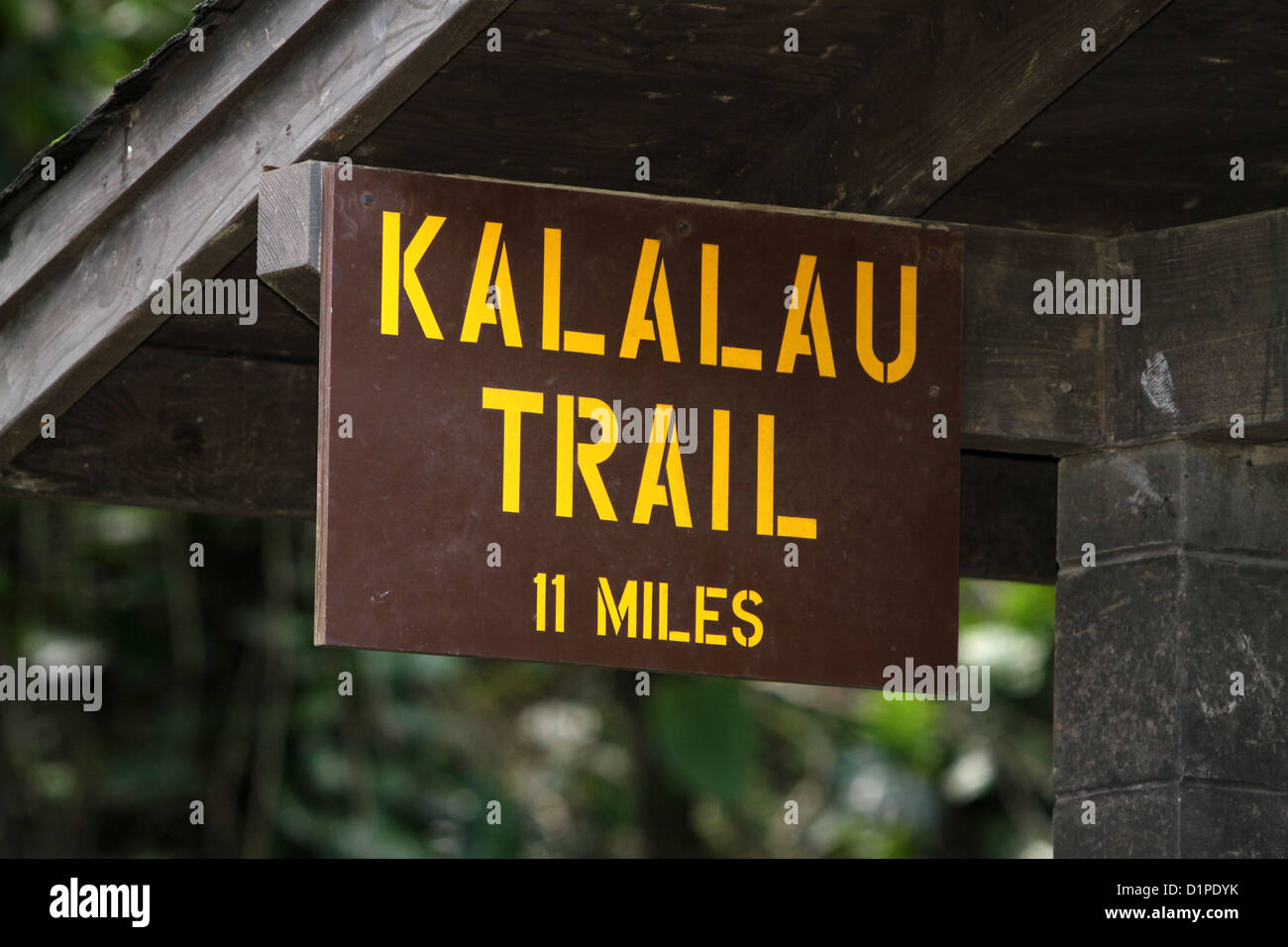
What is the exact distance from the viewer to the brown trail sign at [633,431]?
12.7 feet

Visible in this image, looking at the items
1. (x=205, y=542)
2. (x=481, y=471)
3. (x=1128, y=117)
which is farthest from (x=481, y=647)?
(x=205, y=542)

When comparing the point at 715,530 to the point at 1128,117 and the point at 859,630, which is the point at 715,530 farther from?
the point at 1128,117

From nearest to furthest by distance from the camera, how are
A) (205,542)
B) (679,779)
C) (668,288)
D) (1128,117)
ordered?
(668,288)
(1128,117)
(205,542)
(679,779)

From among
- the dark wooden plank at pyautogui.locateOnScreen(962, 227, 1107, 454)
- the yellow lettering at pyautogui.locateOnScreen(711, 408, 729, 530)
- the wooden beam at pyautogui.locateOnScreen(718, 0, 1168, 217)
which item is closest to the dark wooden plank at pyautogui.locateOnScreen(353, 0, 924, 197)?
the wooden beam at pyautogui.locateOnScreen(718, 0, 1168, 217)

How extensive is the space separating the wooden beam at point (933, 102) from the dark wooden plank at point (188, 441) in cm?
122

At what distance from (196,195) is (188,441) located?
3.69ft

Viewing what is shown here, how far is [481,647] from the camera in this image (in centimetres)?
386

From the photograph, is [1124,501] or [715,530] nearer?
[715,530]

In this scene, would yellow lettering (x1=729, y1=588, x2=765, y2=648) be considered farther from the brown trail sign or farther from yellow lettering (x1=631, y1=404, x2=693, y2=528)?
yellow lettering (x1=631, y1=404, x2=693, y2=528)

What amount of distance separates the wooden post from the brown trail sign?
0.48 metres

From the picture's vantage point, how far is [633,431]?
159 inches

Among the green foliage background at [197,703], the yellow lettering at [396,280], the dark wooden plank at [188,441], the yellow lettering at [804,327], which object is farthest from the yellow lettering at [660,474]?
A: the green foliage background at [197,703]

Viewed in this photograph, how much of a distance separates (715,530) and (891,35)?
950 mm
